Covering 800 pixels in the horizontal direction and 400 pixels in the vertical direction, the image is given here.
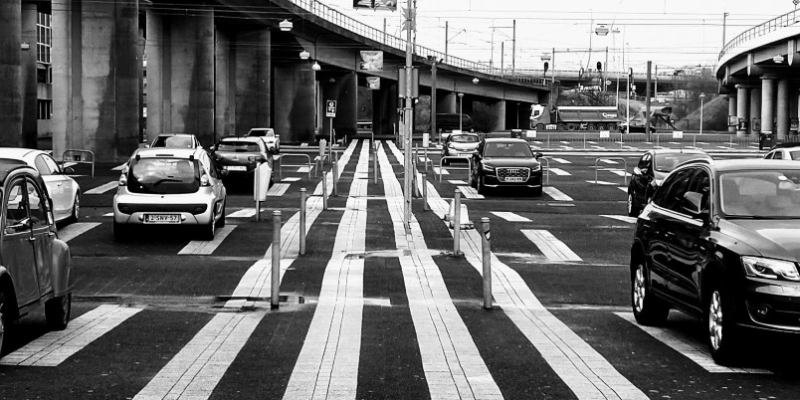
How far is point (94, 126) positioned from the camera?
46844 mm

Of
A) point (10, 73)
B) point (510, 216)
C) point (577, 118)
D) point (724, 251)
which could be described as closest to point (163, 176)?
point (510, 216)

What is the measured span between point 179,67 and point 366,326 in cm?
4901

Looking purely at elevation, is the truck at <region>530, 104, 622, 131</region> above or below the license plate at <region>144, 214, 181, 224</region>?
above

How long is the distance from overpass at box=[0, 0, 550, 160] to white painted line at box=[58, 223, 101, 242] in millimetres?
18231

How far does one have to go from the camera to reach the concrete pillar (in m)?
39.1

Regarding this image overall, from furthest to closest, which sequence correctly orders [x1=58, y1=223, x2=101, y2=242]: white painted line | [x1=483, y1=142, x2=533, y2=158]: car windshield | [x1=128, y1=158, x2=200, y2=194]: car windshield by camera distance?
[x1=483, y1=142, x2=533, y2=158]: car windshield, [x1=58, y1=223, x2=101, y2=242]: white painted line, [x1=128, y1=158, x2=200, y2=194]: car windshield

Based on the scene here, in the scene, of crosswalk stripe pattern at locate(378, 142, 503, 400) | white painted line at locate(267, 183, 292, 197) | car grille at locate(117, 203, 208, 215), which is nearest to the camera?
crosswalk stripe pattern at locate(378, 142, 503, 400)

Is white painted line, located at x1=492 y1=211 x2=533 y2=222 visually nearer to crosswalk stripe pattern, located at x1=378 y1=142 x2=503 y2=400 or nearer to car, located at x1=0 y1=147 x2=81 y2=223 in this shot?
crosswalk stripe pattern, located at x1=378 y1=142 x2=503 y2=400

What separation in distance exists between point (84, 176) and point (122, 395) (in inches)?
1237

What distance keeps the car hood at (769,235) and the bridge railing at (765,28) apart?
5965 centimetres

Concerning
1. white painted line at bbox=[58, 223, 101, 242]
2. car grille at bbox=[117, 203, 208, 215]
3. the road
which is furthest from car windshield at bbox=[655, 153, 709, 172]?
white painted line at bbox=[58, 223, 101, 242]

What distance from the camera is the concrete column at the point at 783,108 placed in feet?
281

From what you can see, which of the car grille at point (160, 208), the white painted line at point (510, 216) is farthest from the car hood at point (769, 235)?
the white painted line at point (510, 216)

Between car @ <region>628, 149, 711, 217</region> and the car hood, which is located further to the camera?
car @ <region>628, 149, 711, 217</region>
